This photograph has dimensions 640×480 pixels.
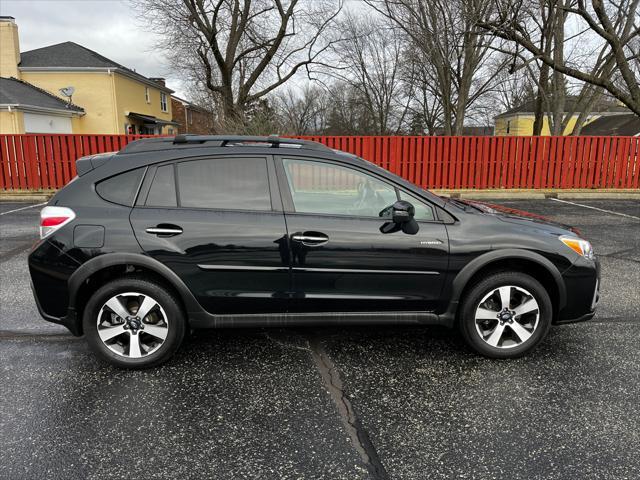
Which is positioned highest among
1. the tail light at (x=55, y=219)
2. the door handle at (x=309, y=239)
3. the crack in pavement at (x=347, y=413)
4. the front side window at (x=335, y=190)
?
the front side window at (x=335, y=190)

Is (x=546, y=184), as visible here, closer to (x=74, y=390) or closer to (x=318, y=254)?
(x=318, y=254)

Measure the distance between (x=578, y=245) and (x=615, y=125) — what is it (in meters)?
47.2

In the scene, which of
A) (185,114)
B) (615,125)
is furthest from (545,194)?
(185,114)

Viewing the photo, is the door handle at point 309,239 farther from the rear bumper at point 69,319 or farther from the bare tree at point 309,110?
the bare tree at point 309,110

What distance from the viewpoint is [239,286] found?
11.0 feet

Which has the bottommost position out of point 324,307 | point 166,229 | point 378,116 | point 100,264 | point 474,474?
point 474,474

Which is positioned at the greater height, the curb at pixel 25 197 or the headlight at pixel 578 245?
the headlight at pixel 578 245

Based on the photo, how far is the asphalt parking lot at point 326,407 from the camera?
2453 mm

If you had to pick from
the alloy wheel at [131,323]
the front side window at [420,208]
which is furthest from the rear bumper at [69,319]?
the front side window at [420,208]

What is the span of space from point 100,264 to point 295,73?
25653 mm

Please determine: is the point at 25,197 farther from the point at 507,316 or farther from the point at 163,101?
the point at 163,101

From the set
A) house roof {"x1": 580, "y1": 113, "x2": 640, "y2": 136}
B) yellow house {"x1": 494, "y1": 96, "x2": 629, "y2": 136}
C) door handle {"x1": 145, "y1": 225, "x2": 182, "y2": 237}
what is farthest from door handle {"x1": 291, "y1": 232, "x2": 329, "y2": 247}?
yellow house {"x1": 494, "y1": 96, "x2": 629, "y2": 136}

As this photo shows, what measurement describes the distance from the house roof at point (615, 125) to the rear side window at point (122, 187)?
4279cm

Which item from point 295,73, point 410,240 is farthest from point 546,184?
point 295,73
